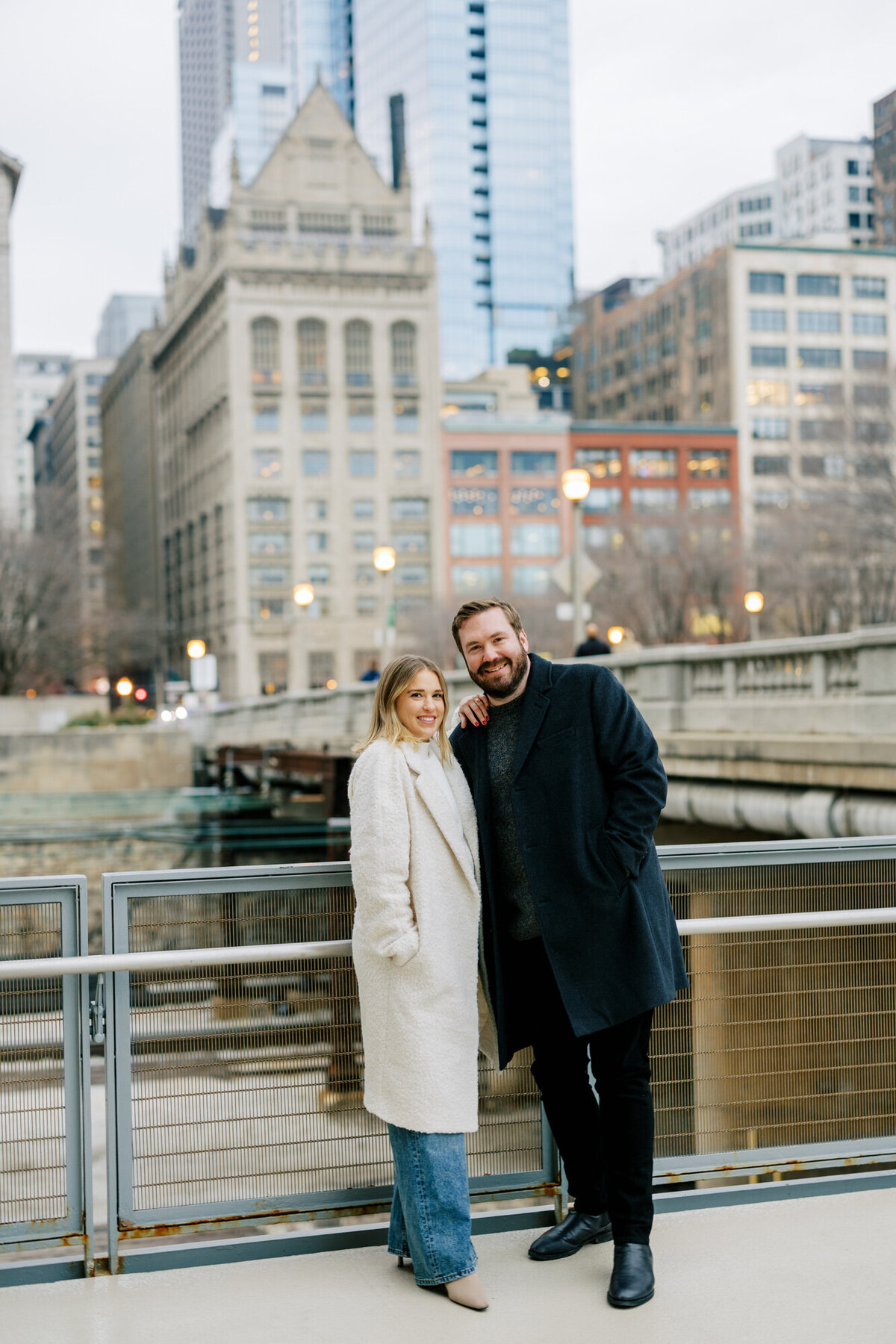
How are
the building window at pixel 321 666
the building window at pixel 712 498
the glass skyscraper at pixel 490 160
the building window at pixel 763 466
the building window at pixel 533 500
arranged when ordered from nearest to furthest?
the building window at pixel 321 666, the building window at pixel 763 466, the building window at pixel 533 500, the building window at pixel 712 498, the glass skyscraper at pixel 490 160

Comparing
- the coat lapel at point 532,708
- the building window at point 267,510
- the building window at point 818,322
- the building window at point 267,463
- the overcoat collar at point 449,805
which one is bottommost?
the overcoat collar at point 449,805

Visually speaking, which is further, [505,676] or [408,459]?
[408,459]

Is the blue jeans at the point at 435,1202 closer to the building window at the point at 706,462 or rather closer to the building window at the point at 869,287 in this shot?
the building window at the point at 706,462

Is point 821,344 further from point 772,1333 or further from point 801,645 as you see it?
point 772,1333

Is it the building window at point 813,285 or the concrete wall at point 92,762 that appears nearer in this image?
the concrete wall at point 92,762

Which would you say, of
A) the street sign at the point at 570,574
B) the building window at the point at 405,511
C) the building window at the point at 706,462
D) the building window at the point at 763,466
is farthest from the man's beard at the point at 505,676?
the building window at the point at 706,462

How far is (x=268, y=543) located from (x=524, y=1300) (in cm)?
9152

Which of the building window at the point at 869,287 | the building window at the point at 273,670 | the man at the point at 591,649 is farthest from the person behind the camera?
the building window at the point at 869,287

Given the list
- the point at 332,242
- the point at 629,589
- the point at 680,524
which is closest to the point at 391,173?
the point at 332,242

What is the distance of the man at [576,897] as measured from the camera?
409 cm

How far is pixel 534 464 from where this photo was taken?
331ft

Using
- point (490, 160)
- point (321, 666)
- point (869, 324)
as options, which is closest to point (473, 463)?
point (321, 666)

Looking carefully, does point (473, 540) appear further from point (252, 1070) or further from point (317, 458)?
point (252, 1070)

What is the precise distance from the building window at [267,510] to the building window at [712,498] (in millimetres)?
31704
